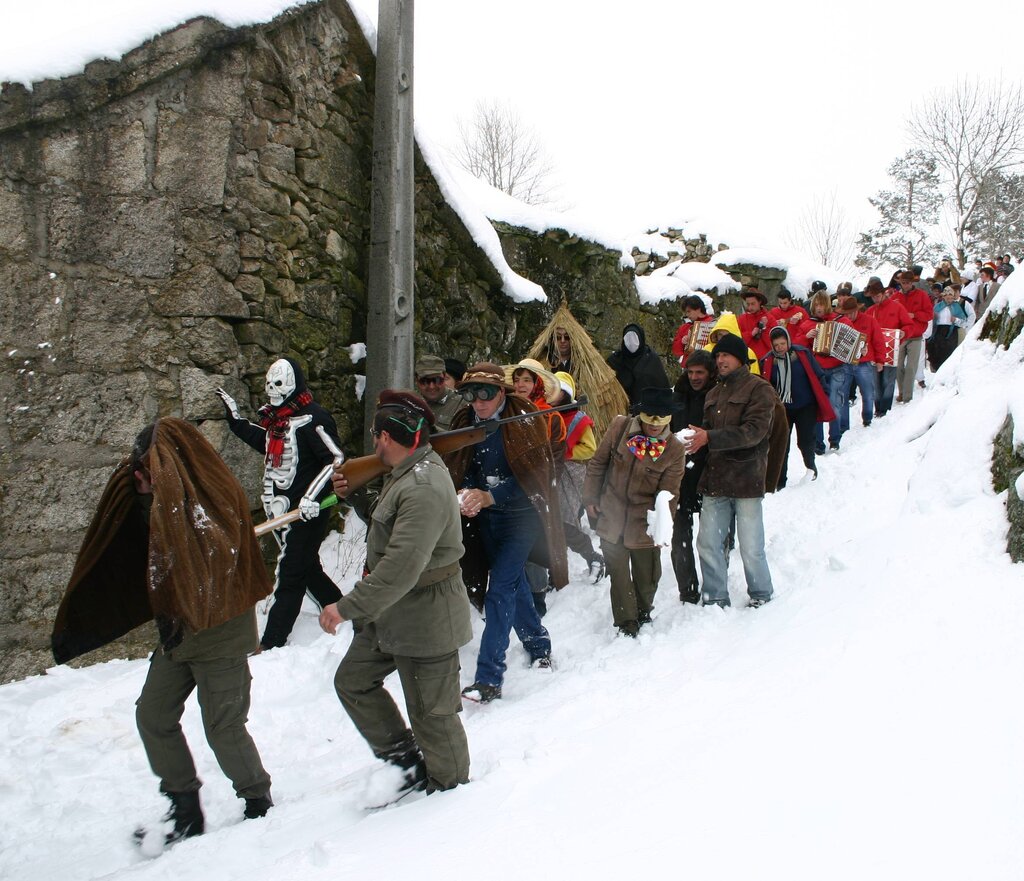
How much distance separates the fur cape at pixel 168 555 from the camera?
2955 mm

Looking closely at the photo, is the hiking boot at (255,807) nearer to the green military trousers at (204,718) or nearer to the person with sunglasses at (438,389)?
the green military trousers at (204,718)

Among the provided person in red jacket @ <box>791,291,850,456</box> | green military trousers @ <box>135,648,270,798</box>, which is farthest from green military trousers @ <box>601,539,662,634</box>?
person in red jacket @ <box>791,291,850,456</box>

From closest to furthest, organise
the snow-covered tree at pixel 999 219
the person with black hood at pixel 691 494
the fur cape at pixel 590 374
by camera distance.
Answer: the person with black hood at pixel 691 494 → the fur cape at pixel 590 374 → the snow-covered tree at pixel 999 219

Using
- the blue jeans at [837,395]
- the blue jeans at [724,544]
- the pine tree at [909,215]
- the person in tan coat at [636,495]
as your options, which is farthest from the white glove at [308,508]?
the pine tree at [909,215]

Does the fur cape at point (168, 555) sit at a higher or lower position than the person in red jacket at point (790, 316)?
lower

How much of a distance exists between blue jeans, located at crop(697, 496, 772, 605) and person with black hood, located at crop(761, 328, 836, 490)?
2749 mm

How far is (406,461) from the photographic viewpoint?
3.17 meters

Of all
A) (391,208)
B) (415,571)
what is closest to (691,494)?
(415,571)

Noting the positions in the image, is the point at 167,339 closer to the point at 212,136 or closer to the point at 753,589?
the point at 212,136

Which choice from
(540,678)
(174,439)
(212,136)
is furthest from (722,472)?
(212,136)

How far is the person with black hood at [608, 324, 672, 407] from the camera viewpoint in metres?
6.81

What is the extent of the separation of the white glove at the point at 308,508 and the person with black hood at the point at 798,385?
15.8 ft

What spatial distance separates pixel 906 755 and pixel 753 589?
254cm

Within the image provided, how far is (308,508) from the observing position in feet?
15.5
